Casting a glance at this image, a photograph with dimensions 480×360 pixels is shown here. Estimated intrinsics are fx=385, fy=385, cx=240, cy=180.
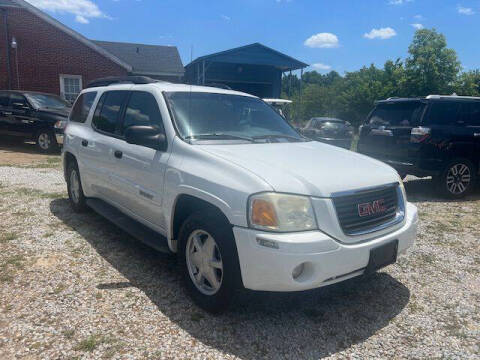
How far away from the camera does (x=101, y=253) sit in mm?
4203

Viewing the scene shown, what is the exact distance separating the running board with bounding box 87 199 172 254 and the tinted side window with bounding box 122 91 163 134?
3.31 ft

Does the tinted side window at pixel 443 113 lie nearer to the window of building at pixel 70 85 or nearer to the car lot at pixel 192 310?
the car lot at pixel 192 310

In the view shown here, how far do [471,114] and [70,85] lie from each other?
1797 cm

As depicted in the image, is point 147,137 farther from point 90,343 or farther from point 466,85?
point 466,85

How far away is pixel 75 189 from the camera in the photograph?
5543 mm

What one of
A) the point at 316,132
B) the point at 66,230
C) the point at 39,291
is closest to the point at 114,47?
the point at 316,132

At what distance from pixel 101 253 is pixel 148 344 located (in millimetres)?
1793

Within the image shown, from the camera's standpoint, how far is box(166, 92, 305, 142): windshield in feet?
11.6

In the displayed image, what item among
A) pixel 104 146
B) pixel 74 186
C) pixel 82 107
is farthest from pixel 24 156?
pixel 104 146

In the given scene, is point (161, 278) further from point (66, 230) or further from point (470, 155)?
point (470, 155)

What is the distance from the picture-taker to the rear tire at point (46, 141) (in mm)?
11938

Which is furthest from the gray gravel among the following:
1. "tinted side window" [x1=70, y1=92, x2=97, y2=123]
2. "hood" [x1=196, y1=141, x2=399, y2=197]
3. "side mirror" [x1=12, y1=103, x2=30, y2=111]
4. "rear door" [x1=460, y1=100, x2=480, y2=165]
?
"side mirror" [x1=12, y1=103, x2=30, y2=111]

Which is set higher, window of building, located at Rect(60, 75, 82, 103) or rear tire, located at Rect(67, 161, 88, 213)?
window of building, located at Rect(60, 75, 82, 103)

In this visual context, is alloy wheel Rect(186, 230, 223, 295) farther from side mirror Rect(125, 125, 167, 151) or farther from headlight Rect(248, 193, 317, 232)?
side mirror Rect(125, 125, 167, 151)
